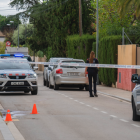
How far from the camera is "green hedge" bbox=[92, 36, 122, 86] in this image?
24.2m

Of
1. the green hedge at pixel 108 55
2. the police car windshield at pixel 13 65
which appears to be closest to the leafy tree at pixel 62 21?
the green hedge at pixel 108 55

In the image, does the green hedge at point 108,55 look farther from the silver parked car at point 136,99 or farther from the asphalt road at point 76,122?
the silver parked car at point 136,99

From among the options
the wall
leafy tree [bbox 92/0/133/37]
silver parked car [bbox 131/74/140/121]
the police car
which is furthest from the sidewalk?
leafy tree [bbox 92/0/133/37]

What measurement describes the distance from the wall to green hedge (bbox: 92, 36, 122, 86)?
603mm

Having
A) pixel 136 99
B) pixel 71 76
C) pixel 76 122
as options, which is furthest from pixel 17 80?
pixel 136 99

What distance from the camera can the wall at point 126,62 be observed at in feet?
70.7

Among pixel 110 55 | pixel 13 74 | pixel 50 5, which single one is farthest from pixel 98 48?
pixel 50 5

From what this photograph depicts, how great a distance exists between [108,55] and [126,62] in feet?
9.13

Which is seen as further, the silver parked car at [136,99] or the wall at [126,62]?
the wall at [126,62]

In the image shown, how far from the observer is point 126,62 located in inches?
882

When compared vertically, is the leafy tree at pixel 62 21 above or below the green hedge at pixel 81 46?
above

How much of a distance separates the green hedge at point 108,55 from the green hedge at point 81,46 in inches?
153

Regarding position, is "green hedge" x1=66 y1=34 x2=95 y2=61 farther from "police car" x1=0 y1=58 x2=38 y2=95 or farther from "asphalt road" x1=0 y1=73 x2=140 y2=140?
"asphalt road" x1=0 y1=73 x2=140 y2=140

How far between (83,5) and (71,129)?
31289 millimetres
